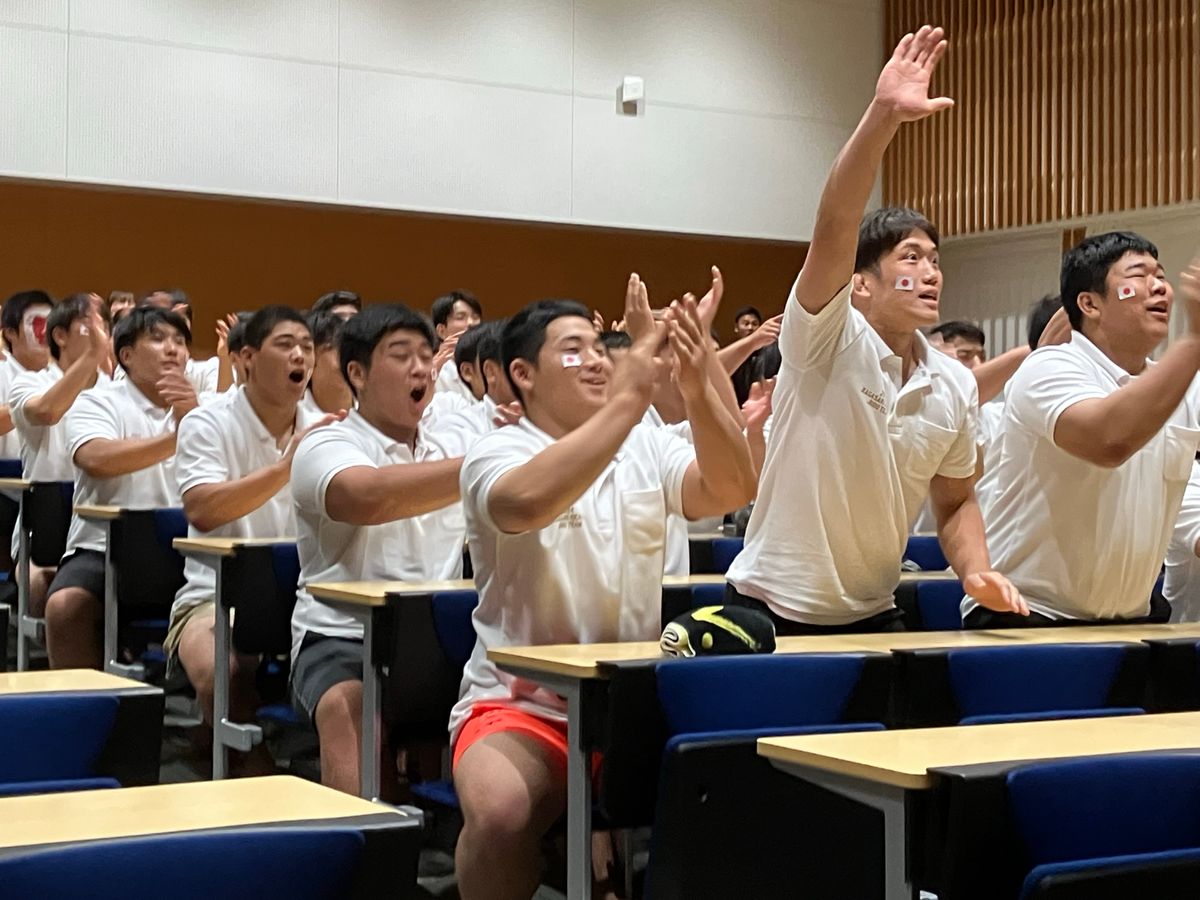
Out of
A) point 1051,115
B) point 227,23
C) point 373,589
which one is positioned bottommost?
point 373,589

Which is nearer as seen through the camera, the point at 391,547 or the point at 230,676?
the point at 391,547

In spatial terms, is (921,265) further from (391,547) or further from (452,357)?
(452,357)

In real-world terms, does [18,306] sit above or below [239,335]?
above

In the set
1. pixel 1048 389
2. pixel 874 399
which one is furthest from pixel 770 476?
pixel 1048 389

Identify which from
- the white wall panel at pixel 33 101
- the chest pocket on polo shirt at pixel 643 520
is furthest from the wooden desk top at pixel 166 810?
the white wall panel at pixel 33 101

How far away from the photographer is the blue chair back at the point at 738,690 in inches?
102

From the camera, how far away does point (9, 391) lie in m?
7.65

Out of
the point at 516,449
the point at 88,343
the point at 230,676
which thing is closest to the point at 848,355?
the point at 516,449

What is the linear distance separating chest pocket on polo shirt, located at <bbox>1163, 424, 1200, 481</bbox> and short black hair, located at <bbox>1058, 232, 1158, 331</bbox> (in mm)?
351

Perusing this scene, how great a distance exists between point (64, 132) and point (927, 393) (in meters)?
6.91

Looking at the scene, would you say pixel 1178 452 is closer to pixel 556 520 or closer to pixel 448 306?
pixel 556 520

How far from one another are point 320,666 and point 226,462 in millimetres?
1272

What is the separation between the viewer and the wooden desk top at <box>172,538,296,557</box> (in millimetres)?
4273

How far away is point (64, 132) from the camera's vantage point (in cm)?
888
